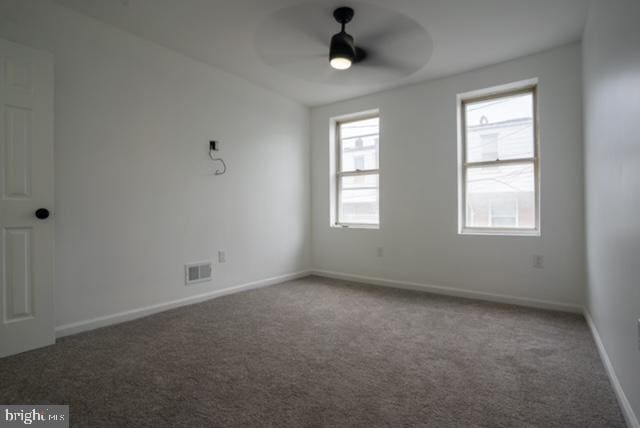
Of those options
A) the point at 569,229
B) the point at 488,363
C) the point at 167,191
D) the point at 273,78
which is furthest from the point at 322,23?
the point at 569,229

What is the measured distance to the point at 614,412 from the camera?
1.56 meters

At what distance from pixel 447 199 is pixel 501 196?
54 centimetres

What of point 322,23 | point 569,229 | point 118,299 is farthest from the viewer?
point 569,229

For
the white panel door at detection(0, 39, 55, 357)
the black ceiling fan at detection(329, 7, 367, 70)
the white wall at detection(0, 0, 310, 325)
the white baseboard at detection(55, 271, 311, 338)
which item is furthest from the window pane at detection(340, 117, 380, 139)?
the white panel door at detection(0, 39, 55, 357)

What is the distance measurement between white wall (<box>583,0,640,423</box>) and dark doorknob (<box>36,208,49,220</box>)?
3316mm

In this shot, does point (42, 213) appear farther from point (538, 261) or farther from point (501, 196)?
point (538, 261)

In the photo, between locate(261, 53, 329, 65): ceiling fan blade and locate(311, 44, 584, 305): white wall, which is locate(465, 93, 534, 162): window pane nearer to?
locate(311, 44, 584, 305): white wall

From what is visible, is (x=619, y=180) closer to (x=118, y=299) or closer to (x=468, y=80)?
(x=468, y=80)

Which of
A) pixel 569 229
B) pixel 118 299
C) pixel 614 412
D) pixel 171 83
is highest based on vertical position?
pixel 171 83

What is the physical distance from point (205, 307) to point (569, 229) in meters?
3.56

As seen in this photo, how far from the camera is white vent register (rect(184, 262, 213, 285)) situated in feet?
11.0

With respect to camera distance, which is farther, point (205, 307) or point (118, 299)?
point (205, 307)

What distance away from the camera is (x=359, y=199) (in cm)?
465

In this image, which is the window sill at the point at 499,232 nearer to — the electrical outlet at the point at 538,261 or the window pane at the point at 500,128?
the electrical outlet at the point at 538,261
